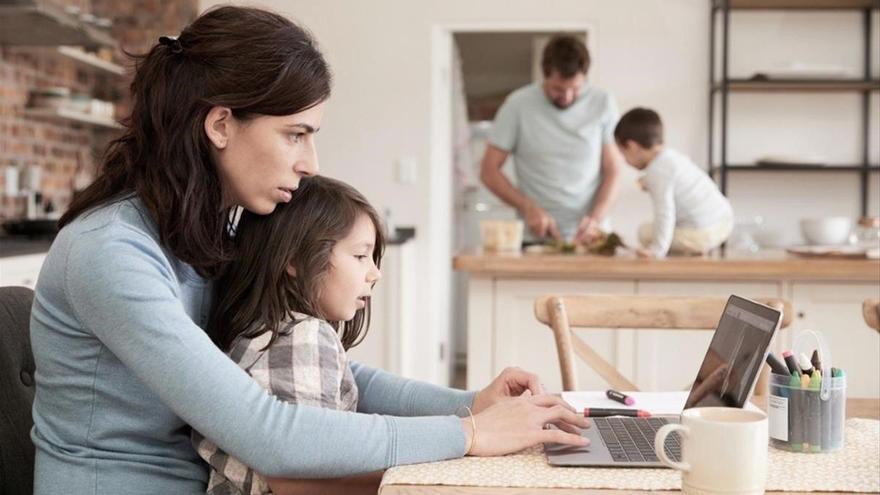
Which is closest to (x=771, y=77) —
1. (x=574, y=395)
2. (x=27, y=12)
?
(x=27, y=12)

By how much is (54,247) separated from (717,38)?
459 centimetres

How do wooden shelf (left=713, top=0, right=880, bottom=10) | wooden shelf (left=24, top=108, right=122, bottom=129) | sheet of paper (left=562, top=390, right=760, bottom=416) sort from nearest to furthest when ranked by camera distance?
1. sheet of paper (left=562, top=390, right=760, bottom=416)
2. wooden shelf (left=24, top=108, right=122, bottom=129)
3. wooden shelf (left=713, top=0, right=880, bottom=10)

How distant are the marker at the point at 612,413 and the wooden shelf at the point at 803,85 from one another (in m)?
3.96

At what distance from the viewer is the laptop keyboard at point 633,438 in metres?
1.20

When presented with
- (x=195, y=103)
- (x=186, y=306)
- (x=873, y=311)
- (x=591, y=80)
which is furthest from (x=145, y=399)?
(x=591, y=80)

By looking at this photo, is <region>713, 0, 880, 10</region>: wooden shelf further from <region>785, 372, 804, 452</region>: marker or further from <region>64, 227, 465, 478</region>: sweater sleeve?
<region>64, 227, 465, 478</region>: sweater sleeve

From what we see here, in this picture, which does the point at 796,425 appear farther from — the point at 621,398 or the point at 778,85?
the point at 778,85

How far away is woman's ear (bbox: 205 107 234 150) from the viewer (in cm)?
134

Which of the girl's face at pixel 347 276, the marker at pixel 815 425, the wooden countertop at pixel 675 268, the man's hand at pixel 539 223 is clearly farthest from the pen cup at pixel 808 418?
the man's hand at pixel 539 223

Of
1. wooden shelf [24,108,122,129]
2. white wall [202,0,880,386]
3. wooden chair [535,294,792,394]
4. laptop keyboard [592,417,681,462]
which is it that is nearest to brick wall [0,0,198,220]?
wooden shelf [24,108,122,129]

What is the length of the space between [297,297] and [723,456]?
0.64 metres

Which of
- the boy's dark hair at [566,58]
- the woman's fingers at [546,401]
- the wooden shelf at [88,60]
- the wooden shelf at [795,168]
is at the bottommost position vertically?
the woman's fingers at [546,401]

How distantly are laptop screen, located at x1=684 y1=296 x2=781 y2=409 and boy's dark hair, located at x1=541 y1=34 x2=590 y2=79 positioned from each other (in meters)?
2.78

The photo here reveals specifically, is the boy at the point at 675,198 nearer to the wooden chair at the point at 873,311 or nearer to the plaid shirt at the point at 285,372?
the wooden chair at the point at 873,311
